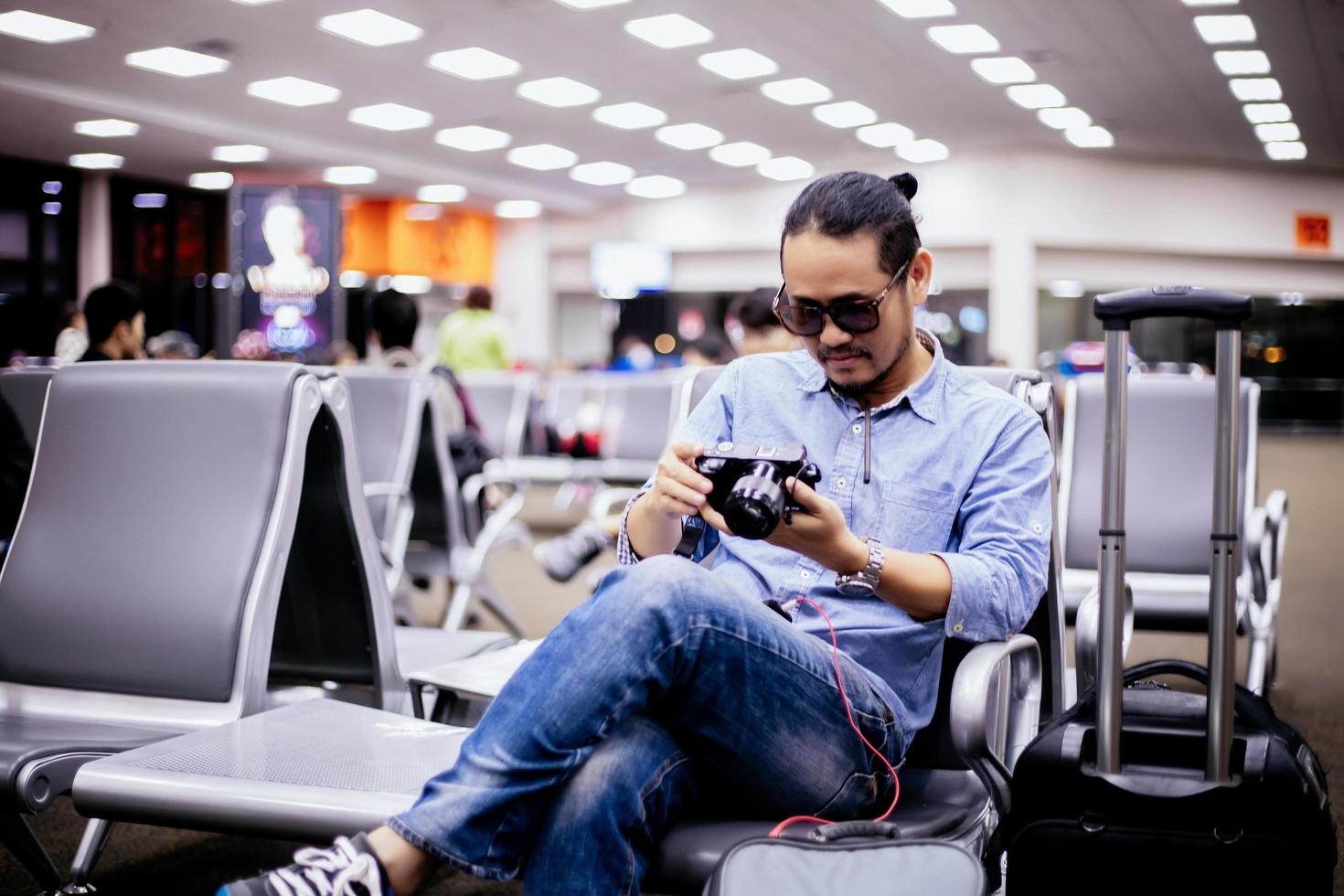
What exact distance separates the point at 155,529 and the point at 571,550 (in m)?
0.85

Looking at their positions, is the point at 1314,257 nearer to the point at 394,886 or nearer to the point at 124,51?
the point at 124,51

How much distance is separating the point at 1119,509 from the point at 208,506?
132cm

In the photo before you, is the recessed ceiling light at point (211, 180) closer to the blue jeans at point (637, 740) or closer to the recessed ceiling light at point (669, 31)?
the recessed ceiling light at point (669, 31)

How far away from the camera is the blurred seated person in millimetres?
3988

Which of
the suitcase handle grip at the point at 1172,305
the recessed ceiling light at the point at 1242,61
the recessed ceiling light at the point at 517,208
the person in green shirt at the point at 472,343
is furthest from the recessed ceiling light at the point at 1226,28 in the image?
the suitcase handle grip at the point at 1172,305

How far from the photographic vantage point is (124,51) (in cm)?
922

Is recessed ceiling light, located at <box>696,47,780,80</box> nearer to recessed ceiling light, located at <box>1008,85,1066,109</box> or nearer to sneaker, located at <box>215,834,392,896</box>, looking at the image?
recessed ceiling light, located at <box>1008,85,1066,109</box>

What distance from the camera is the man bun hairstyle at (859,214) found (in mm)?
1610

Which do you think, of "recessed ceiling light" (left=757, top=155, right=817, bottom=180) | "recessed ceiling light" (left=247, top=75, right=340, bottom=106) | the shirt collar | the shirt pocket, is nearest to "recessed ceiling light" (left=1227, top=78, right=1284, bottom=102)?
"recessed ceiling light" (left=757, top=155, right=817, bottom=180)

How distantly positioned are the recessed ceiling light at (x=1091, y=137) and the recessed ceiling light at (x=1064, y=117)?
0.65ft

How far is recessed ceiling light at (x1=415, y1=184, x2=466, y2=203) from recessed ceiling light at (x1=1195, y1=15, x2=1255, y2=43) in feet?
27.2

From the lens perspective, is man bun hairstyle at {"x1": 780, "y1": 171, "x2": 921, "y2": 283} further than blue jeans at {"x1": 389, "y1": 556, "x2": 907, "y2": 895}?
Yes

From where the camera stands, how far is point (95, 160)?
12.6 m

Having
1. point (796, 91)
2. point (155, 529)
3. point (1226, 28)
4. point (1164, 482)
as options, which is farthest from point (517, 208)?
point (155, 529)
